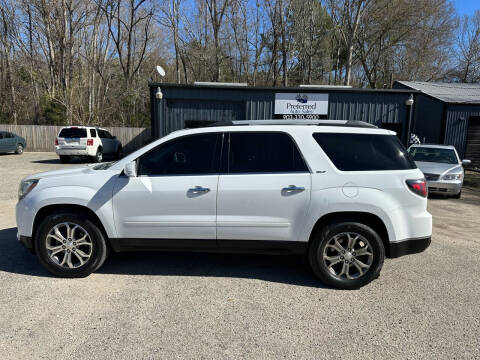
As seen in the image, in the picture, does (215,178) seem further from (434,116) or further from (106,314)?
(434,116)

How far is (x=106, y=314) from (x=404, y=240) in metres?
3.15

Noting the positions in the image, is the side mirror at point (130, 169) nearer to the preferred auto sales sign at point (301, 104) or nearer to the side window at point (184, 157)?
the side window at point (184, 157)

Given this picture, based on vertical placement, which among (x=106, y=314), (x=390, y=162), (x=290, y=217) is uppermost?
(x=390, y=162)

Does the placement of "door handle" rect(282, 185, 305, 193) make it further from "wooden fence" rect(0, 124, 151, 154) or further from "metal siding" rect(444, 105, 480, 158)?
"wooden fence" rect(0, 124, 151, 154)

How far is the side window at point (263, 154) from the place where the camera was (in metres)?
3.51

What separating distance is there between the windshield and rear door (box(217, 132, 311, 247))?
322 inches

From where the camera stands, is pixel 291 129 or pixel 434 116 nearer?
pixel 291 129

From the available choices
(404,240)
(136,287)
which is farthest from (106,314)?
(404,240)

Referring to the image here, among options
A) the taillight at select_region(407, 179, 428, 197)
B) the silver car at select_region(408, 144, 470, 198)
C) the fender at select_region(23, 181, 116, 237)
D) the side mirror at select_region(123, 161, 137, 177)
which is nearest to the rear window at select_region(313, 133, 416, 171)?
the taillight at select_region(407, 179, 428, 197)

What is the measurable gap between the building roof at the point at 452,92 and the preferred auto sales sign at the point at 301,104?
25.1 ft

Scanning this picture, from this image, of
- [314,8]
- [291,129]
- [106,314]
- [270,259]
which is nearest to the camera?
[106,314]

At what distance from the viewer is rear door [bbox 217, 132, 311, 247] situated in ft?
11.2

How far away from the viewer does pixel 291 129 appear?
3.61 metres

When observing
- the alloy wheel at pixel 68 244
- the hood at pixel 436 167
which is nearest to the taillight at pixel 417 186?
the alloy wheel at pixel 68 244
